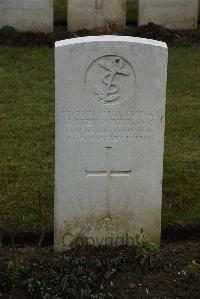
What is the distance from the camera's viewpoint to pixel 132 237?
580 cm

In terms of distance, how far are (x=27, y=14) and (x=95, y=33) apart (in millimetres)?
1200

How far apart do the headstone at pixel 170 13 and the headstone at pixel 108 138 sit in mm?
8032

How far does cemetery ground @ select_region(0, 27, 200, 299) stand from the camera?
5.29 m

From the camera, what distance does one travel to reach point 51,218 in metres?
6.33

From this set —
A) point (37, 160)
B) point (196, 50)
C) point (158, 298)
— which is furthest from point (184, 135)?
point (196, 50)

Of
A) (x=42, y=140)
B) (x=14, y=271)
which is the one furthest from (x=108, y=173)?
(x=42, y=140)

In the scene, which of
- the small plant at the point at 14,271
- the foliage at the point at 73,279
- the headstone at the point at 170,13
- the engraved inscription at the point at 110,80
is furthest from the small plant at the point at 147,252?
the headstone at the point at 170,13

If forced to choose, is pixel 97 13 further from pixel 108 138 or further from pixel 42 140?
pixel 108 138

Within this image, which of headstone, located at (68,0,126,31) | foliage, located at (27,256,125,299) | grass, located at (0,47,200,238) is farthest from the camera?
headstone, located at (68,0,126,31)

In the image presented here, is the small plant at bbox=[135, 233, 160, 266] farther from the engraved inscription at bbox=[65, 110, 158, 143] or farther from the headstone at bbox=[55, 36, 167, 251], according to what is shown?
the engraved inscription at bbox=[65, 110, 158, 143]

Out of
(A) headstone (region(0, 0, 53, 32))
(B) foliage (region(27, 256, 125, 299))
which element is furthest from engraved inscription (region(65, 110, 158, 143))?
(A) headstone (region(0, 0, 53, 32))

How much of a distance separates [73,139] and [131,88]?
1.81 ft

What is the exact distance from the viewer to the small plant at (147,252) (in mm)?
5584

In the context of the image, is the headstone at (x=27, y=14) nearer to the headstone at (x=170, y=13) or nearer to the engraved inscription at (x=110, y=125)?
the headstone at (x=170, y=13)
